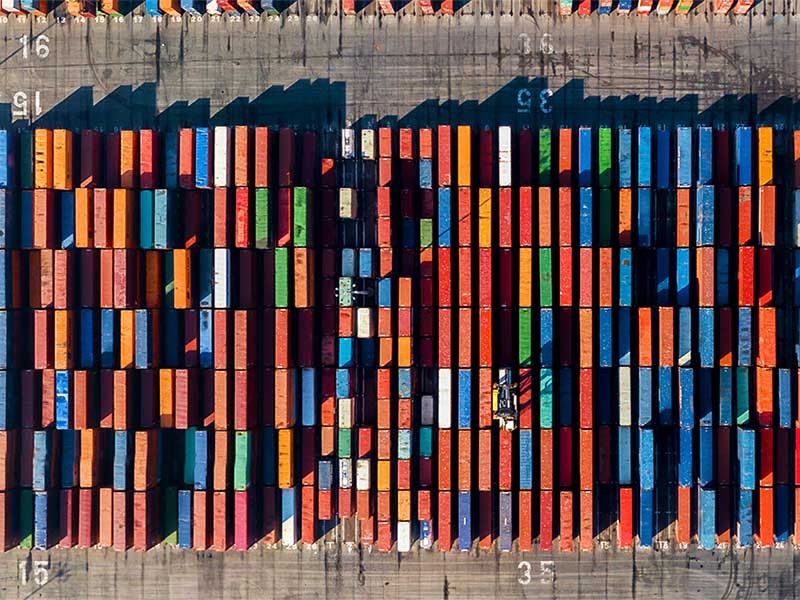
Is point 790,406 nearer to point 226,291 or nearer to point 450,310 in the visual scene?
point 450,310

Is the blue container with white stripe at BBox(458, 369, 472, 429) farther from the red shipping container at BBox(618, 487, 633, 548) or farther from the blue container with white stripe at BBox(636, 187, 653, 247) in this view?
the blue container with white stripe at BBox(636, 187, 653, 247)

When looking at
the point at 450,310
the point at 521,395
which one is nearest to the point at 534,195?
the point at 450,310

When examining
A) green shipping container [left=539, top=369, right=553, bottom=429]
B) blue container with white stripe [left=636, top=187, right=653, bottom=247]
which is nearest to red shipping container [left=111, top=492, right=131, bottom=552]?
green shipping container [left=539, top=369, right=553, bottom=429]

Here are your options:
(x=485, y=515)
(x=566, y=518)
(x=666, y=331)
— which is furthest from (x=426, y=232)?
(x=566, y=518)

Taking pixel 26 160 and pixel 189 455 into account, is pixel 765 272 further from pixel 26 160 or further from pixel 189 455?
pixel 26 160

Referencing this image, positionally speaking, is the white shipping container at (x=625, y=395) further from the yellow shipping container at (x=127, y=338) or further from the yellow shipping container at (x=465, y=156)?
the yellow shipping container at (x=127, y=338)

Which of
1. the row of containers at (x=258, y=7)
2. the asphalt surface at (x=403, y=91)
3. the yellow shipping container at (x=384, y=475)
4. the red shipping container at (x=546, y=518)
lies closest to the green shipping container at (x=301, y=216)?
the asphalt surface at (x=403, y=91)
